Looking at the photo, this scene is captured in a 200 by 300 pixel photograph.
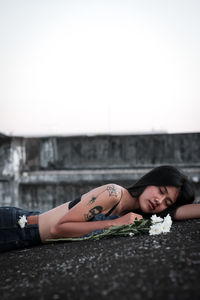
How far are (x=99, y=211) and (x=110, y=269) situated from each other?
1.17 meters

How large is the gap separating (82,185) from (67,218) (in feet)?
16.4

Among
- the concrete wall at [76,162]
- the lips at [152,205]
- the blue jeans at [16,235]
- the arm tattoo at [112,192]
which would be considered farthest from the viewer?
the concrete wall at [76,162]

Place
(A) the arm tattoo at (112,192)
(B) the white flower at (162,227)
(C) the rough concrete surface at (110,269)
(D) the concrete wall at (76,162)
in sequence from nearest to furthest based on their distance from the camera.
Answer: (C) the rough concrete surface at (110,269), (B) the white flower at (162,227), (A) the arm tattoo at (112,192), (D) the concrete wall at (76,162)

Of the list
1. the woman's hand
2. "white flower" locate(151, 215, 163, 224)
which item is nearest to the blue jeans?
the woman's hand

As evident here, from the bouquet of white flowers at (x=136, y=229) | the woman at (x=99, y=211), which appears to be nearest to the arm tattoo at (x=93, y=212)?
the woman at (x=99, y=211)

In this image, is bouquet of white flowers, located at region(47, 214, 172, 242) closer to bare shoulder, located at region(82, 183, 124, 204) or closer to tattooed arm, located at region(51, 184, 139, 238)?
tattooed arm, located at region(51, 184, 139, 238)

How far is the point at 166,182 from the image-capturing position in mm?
3266

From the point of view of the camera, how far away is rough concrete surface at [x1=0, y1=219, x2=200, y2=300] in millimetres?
1563

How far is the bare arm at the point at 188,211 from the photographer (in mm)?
3691

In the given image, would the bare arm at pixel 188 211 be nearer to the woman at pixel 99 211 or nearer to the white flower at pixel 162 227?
the woman at pixel 99 211

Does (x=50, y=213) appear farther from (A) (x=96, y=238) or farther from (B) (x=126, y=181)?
(B) (x=126, y=181)

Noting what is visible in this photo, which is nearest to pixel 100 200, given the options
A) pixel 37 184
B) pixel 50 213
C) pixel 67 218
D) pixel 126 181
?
pixel 67 218

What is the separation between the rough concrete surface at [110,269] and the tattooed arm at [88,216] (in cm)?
15

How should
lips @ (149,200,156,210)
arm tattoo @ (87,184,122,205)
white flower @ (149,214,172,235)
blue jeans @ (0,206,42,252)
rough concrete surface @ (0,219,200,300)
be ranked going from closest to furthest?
rough concrete surface @ (0,219,200,300)
white flower @ (149,214,172,235)
arm tattoo @ (87,184,122,205)
lips @ (149,200,156,210)
blue jeans @ (0,206,42,252)
